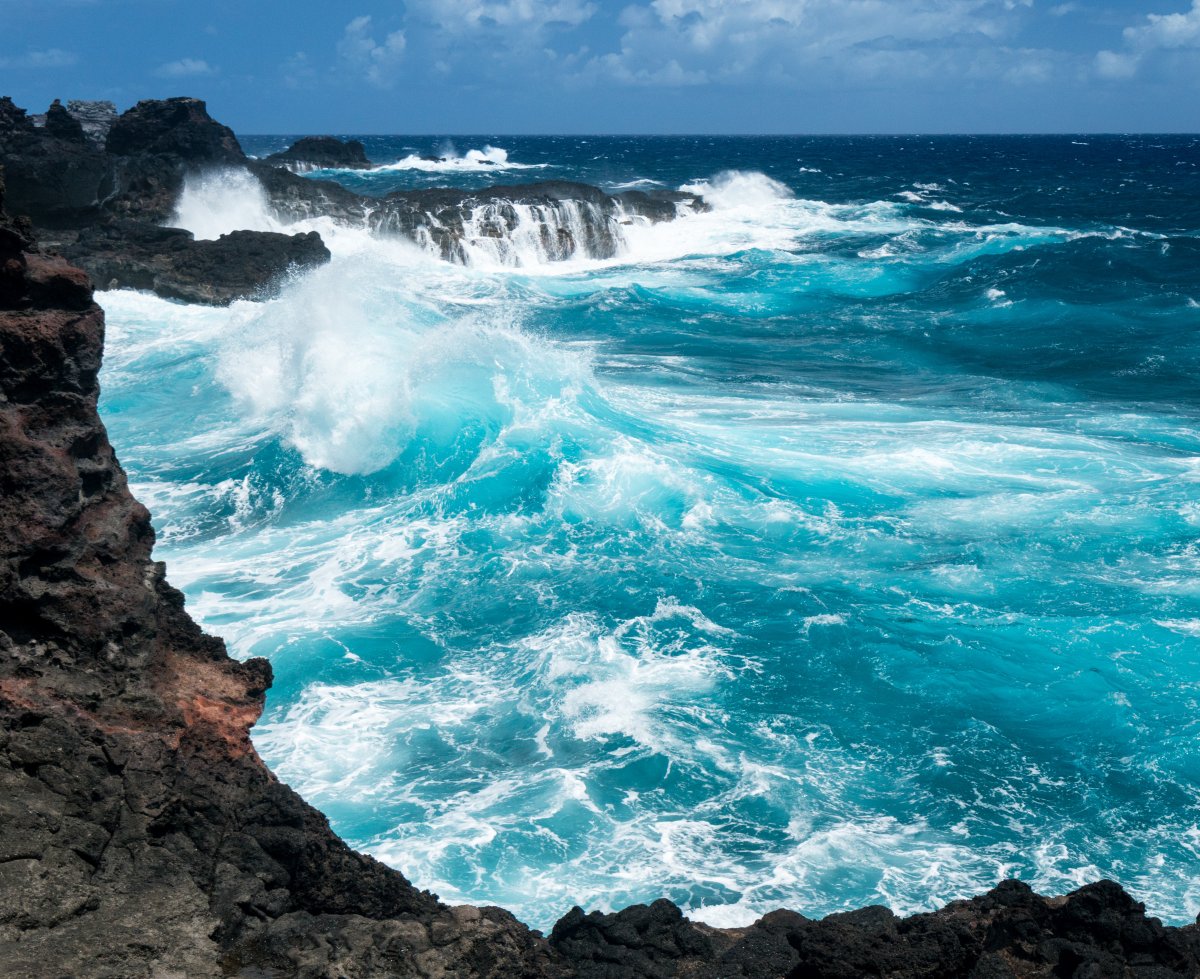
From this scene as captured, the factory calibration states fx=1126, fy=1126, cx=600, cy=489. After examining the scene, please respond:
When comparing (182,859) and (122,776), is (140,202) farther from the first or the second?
(182,859)

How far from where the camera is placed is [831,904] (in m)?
6.53

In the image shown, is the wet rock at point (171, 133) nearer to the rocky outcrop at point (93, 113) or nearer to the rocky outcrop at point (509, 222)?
the rocky outcrop at point (509, 222)

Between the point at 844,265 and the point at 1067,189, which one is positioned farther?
the point at 1067,189

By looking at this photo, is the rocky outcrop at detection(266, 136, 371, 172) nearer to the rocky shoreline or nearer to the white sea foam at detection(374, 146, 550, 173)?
the white sea foam at detection(374, 146, 550, 173)

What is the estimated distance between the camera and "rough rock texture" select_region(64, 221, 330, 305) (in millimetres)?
23547

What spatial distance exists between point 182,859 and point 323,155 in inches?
2998

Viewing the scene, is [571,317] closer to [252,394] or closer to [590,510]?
[252,394]

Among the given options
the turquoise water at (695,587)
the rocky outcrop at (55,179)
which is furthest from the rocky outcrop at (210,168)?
the turquoise water at (695,587)

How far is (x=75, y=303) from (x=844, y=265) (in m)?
29.4

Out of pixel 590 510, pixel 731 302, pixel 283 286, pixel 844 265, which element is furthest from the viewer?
pixel 844 265

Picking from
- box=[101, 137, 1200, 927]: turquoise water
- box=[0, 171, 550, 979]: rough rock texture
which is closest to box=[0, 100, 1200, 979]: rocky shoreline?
box=[0, 171, 550, 979]: rough rock texture

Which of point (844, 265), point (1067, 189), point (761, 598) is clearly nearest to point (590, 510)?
point (761, 598)

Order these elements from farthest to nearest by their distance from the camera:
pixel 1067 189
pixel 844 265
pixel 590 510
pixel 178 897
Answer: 1. pixel 1067 189
2. pixel 844 265
3. pixel 590 510
4. pixel 178 897

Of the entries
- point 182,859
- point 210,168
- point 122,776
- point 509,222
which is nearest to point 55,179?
point 210,168
